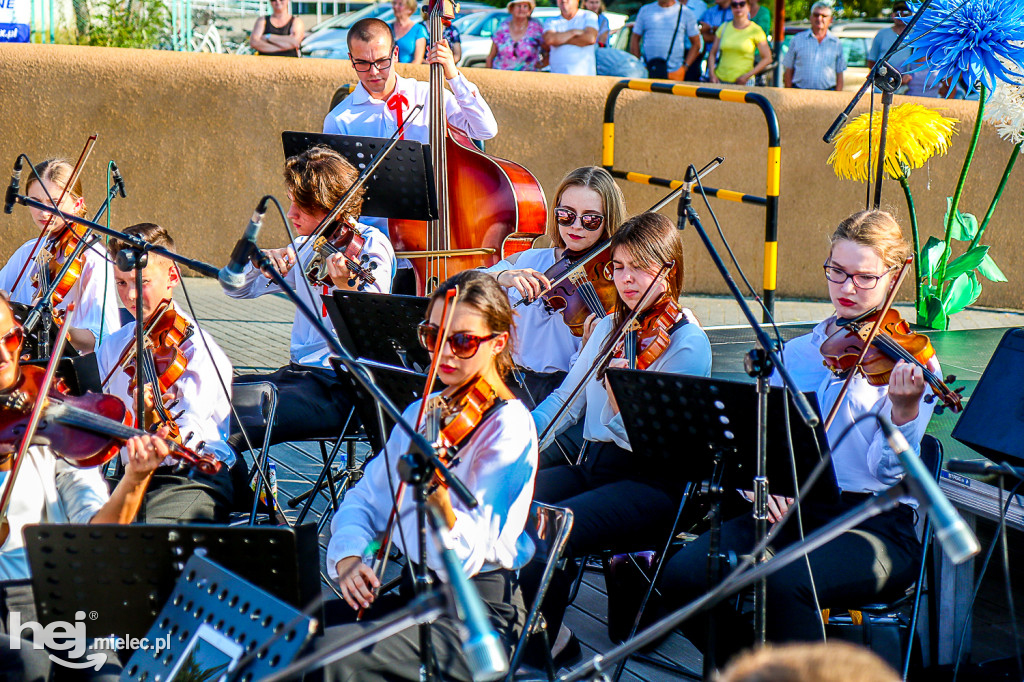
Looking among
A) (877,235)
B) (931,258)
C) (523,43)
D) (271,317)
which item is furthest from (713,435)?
(523,43)

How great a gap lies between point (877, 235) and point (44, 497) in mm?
2095

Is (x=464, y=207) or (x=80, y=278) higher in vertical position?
(x=464, y=207)

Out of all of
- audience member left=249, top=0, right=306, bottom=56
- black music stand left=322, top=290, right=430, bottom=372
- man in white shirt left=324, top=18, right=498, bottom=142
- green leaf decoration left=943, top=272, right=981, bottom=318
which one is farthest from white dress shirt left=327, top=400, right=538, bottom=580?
audience member left=249, top=0, right=306, bottom=56

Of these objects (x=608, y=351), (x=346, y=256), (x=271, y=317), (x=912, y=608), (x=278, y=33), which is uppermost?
(x=278, y=33)

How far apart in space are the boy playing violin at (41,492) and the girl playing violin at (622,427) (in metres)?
1.04

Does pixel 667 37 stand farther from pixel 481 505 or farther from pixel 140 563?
pixel 140 563

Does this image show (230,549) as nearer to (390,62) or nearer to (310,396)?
(310,396)

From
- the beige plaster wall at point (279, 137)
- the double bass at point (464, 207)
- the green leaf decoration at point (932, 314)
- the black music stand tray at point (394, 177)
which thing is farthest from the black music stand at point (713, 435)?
the beige plaster wall at point (279, 137)

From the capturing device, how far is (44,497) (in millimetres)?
2289

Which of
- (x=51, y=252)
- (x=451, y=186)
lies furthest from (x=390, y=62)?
(x=51, y=252)

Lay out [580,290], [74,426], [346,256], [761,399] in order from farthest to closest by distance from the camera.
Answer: [346,256] → [580,290] → [74,426] → [761,399]

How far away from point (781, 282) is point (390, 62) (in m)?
3.41

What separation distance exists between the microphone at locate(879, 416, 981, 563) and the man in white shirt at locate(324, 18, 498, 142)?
3.33 metres

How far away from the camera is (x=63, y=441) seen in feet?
7.23
